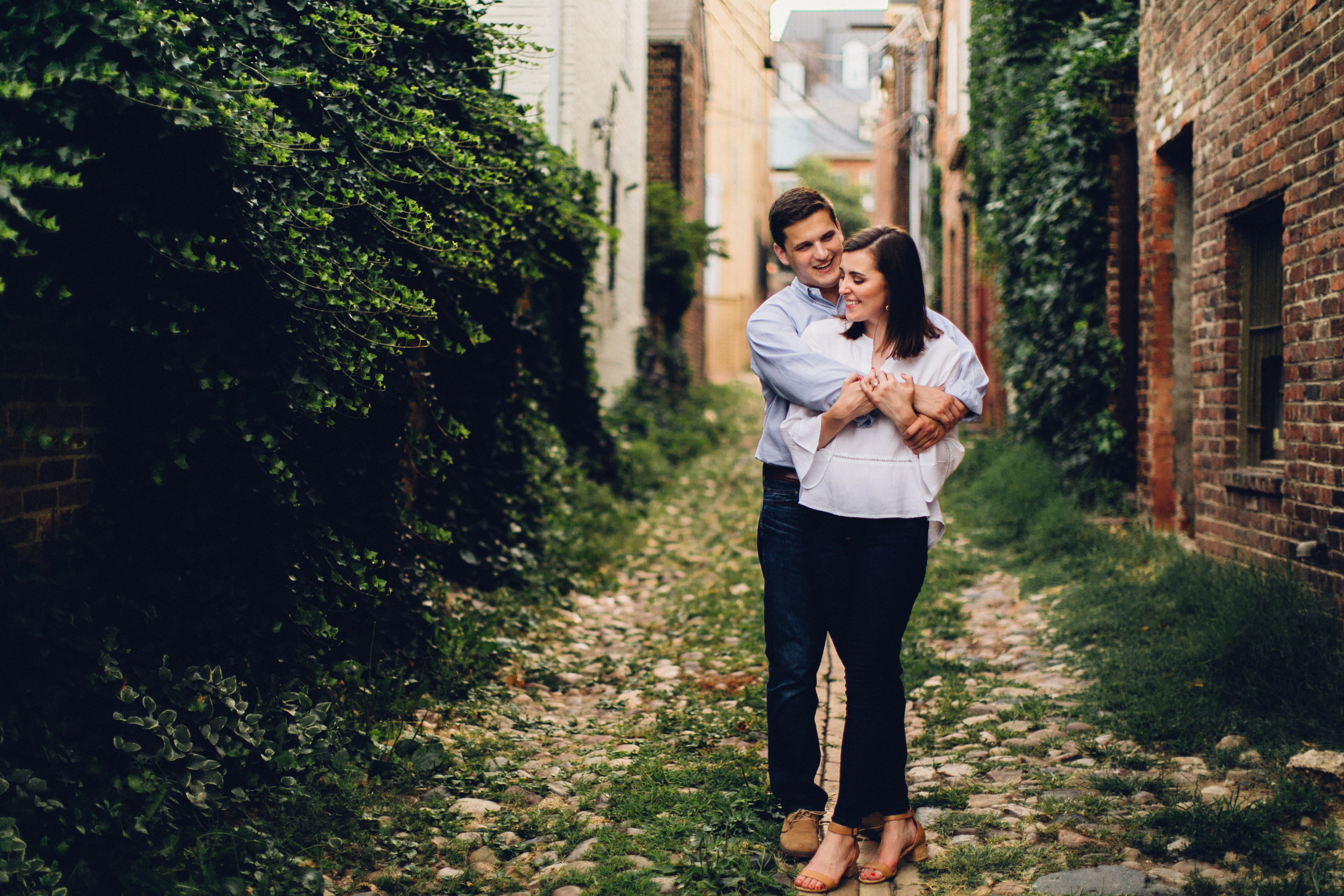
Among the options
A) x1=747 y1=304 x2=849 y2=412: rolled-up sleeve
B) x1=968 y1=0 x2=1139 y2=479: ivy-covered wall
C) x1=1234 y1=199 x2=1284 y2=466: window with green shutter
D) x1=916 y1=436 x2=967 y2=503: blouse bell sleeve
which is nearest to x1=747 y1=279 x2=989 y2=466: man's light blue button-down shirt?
x1=747 y1=304 x2=849 y2=412: rolled-up sleeve

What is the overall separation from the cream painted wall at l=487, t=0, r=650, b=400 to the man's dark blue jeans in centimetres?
455

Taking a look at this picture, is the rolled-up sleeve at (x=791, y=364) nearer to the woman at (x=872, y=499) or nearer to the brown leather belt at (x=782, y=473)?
the woman at (x=872, y=499)

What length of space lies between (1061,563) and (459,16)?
15.8ft

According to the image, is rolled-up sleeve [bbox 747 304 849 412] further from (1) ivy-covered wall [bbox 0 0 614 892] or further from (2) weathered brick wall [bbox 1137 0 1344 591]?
(2) weathered brick wall [bbox 1137 0 1344 591]

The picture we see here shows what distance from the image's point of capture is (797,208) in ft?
10.1

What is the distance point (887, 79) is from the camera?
89.2ft

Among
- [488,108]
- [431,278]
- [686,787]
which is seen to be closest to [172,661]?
[686,787]

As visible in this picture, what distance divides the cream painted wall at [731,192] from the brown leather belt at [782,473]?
22015 mm

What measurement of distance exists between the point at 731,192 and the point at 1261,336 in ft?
79.3

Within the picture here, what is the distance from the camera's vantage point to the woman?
9.39 ft

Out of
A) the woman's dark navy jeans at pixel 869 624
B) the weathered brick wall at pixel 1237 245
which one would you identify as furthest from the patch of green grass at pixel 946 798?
the weathered brick wall at pixel 1237 245

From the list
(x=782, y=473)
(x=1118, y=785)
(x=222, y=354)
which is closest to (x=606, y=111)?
(x=222, y=354)

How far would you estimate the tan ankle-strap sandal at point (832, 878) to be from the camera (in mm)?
2883

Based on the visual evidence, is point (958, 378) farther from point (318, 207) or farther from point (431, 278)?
point (431, 278)
